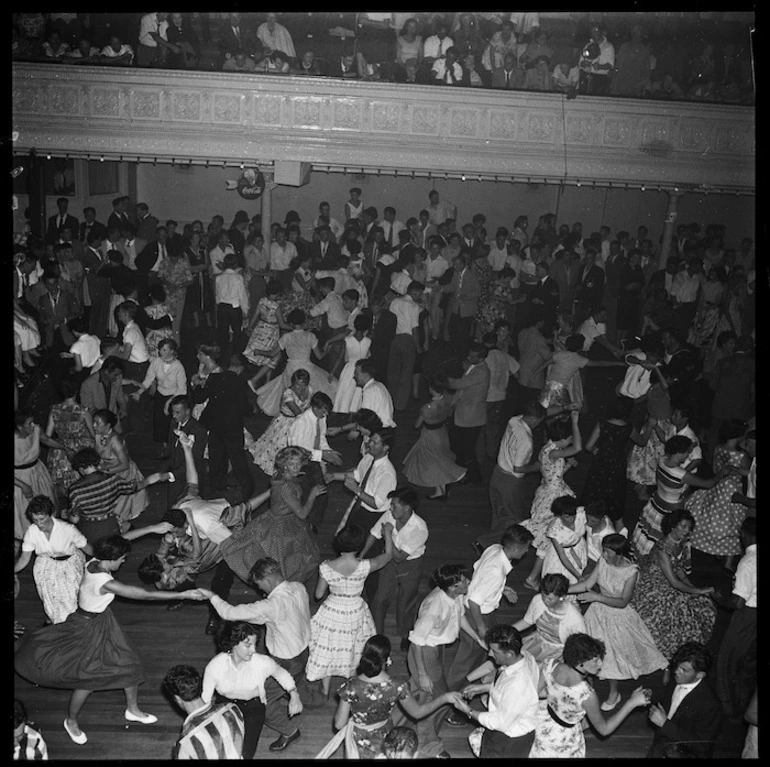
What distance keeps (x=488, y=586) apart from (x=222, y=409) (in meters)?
2.98

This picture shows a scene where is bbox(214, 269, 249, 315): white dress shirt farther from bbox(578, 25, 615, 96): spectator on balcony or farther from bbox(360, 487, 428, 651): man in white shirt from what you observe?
bbox(360, 487, 428, 651): man in white shirt

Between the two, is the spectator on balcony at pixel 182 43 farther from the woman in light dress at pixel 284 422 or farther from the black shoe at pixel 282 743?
the black shoe at pixel 282 743

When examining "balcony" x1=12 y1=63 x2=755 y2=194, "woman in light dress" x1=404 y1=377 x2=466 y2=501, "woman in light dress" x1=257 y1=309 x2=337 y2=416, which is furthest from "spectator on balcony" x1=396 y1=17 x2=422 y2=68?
"woman in light dress" x1=404 y1=377 x2=466 y2=501

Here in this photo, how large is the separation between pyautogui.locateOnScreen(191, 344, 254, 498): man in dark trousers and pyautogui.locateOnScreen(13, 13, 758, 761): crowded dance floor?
0.02m

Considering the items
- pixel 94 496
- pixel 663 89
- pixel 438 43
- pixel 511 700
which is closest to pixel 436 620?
pixel 511 700

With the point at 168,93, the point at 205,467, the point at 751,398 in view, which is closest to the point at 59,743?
the point at 205,467

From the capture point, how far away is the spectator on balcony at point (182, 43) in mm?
11245

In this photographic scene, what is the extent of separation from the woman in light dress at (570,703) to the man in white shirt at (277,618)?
56.5 inches

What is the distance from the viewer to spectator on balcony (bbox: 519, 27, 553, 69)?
11.9 metres

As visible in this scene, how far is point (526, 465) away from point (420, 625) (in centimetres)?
215

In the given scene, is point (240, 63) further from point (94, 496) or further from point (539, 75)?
point (94, 496)

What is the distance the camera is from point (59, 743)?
4.97 meters

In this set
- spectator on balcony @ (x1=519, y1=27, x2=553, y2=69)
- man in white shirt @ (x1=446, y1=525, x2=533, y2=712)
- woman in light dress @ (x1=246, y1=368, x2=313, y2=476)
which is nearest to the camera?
man in white shirt @ (x1=446, y1=525, x2=533, y2=712)

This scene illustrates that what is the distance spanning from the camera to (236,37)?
11.9m
